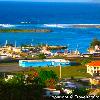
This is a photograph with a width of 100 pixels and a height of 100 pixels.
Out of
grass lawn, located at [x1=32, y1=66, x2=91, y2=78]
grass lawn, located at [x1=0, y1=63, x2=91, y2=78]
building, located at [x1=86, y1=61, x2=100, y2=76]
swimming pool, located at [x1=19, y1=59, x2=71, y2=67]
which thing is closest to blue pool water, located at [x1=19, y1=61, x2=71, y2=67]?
swimming pool, located at [x1=19, y1=59, x2=71, y2=67]

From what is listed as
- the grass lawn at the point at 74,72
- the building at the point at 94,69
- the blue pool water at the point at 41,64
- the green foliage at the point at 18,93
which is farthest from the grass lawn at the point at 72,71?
the green foliage at the point at 18,93

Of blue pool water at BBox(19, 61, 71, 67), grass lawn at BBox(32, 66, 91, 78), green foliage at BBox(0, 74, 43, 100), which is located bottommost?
green foliage at BBox(0, 74, 43, 100)

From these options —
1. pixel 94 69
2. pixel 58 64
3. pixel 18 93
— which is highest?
pixel 58 64

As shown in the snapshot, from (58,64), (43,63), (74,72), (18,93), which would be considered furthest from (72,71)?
(18,93)

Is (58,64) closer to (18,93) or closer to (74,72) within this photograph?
(74,72)

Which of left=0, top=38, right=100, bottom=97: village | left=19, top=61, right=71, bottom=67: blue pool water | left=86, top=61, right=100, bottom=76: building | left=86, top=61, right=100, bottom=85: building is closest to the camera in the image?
left=0, top=38, right=100, bottom=97: village

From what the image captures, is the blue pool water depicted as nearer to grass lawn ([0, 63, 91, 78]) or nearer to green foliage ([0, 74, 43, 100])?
grass lawn ([0, 63, 91, 78])

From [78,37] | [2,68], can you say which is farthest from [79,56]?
[78,37]

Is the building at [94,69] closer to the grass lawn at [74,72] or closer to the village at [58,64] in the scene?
the village at [58,64]

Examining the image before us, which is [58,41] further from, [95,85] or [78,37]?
[95,85]

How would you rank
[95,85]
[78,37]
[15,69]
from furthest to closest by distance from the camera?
[78,37], [15,69], [95,85]

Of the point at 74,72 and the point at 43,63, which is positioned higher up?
the point at 43,63
